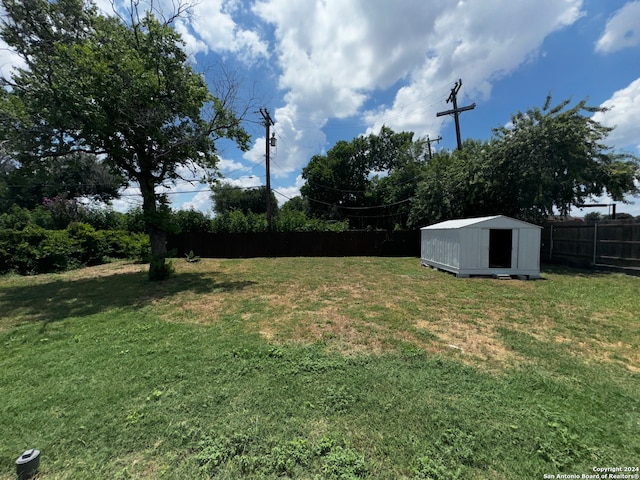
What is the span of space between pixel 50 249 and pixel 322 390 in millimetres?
12701

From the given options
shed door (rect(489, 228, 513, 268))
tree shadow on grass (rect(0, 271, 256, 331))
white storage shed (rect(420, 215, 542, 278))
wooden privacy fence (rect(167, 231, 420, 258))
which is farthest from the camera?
wooden privacy fence (rect(167, 231, 420, 258))

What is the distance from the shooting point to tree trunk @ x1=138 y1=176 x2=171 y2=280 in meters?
8.48

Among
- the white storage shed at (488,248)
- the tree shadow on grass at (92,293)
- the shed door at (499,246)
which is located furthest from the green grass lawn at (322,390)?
the shed door at (499,246)

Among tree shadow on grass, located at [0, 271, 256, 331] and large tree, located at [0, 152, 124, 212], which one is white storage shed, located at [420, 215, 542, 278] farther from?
large tree, located at [0, 152, 124, 212]

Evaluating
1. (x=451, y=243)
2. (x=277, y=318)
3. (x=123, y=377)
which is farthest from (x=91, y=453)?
(x=451, y=243)

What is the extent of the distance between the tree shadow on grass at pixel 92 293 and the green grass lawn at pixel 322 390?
5.5 inches

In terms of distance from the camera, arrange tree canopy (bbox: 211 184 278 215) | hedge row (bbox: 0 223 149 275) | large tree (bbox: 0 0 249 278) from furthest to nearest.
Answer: tree canopy (bbox: 211 184 278 215) < hedge row (bbox: 0 223 149 275) < large tree (bbox: 0 0 249 278)

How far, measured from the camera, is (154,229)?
29.0 feet

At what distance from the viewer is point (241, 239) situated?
51.8 ft

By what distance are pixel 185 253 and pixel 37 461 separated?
1459cm

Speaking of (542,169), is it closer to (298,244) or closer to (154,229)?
(298,244)

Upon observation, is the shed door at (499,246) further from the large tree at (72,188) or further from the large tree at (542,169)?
the large tree at (72,188)

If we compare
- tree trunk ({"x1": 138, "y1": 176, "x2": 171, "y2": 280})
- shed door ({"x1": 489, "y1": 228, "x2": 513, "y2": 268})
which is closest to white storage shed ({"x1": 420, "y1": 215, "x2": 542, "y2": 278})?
shed door ({"x1": 489, "y1": 228, "x2": 513, "y2": 268})

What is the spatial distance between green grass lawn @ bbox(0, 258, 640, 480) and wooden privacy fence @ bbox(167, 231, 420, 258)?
997cm
